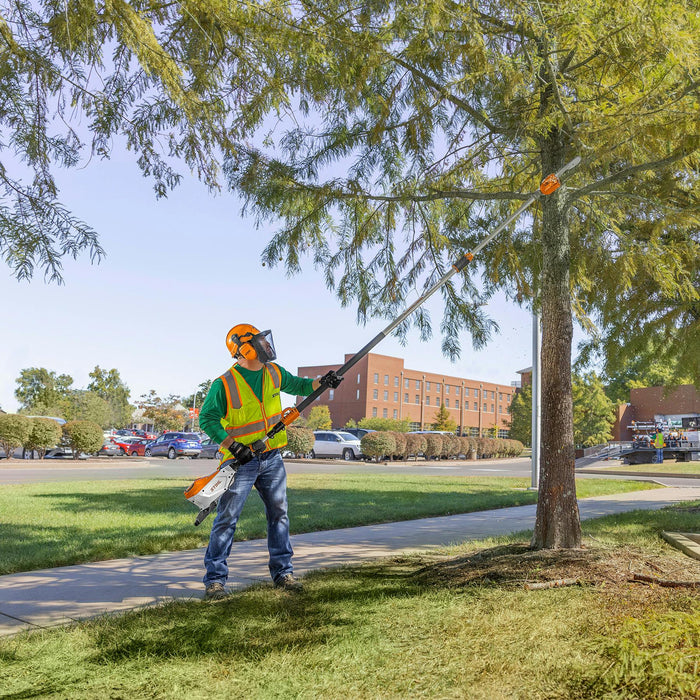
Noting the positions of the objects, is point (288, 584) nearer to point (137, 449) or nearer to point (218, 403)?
point (218, 403)

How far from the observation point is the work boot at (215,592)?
4453 mm

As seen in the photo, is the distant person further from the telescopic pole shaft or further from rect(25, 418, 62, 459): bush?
the telescopic pole shaft

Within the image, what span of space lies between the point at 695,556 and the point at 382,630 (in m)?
3.65

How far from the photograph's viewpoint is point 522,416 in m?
52.9

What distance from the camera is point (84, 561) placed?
6.03 metres

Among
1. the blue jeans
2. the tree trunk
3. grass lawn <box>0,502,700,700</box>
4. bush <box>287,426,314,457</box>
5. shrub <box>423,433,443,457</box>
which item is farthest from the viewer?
shrub <box>423,433,443,457</box>

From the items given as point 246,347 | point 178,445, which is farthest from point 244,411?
point 178,445

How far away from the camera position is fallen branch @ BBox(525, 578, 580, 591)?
4430 millimetres

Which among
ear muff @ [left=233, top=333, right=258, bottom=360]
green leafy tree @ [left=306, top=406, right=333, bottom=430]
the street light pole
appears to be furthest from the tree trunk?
green leafy tree @ [left=306, top=406, right=333, bottom=430]

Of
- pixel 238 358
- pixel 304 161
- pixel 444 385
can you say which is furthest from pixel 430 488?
pixel 444 385

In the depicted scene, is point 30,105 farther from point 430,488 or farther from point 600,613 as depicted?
point 430,488

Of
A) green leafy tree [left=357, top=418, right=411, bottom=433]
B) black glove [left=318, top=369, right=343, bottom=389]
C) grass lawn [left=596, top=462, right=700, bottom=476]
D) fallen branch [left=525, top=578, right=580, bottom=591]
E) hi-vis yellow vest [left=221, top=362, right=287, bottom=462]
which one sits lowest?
grass lawn [left=596, top=462, right=700, bottom=476]

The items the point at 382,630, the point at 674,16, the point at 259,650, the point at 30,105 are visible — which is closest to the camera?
the point at 259,650

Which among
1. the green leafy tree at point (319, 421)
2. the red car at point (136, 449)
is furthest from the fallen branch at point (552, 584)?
the green leafy tree at point (319, 421)
